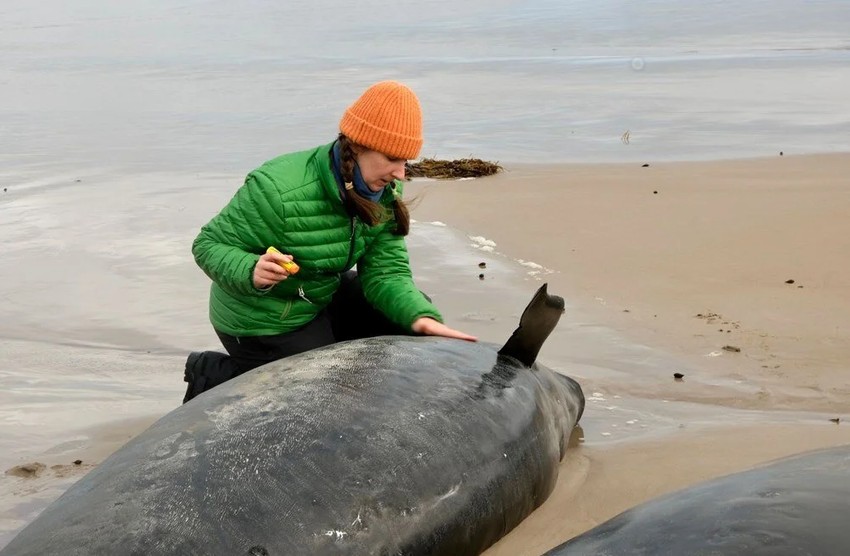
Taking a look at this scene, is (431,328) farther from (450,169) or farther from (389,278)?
(450,169)

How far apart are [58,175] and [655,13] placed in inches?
1099

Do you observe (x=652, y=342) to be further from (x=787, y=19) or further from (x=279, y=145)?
(x=787, y=19)

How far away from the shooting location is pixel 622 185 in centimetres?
1070

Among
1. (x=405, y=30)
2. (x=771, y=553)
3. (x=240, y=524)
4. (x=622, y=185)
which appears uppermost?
(x=771, y=553)

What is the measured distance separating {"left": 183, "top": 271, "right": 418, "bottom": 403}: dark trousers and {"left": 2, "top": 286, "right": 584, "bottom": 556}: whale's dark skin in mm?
661

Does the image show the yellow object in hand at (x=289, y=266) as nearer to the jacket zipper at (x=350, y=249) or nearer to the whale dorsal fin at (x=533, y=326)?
the jacket zipper at (x=350, y=249)

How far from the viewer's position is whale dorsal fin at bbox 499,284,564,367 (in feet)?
15.0

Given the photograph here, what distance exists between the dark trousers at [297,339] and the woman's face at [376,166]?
0.63m

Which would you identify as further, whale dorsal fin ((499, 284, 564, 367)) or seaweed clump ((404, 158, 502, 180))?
seaweed clump ((404, 158, 502, 180))

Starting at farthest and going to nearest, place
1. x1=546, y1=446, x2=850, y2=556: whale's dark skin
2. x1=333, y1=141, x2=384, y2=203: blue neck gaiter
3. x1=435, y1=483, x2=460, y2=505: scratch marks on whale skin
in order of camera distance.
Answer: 1. x1=333, y1=141, x2=384, y2=203: blue neck gaiter
2. x1=435, y1=483, x2=460, y2=505: scratch marks on whale skin
3. x1=546, y1=446, x2=850, y2=556: whale's dark skin

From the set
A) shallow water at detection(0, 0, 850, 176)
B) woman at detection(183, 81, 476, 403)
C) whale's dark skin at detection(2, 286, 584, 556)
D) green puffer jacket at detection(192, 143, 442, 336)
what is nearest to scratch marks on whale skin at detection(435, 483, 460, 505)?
whale's dark skin at detection(2, 286, 584, 556)

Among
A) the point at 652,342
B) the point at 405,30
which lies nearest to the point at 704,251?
the point at 652,342

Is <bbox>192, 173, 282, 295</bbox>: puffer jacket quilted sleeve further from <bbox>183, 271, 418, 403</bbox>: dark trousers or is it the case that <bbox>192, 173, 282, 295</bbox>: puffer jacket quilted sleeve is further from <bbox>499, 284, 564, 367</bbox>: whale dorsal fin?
<bbox>499, 284, 564, 367</bbox>: whale dorsal fin

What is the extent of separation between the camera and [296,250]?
5039 mm
